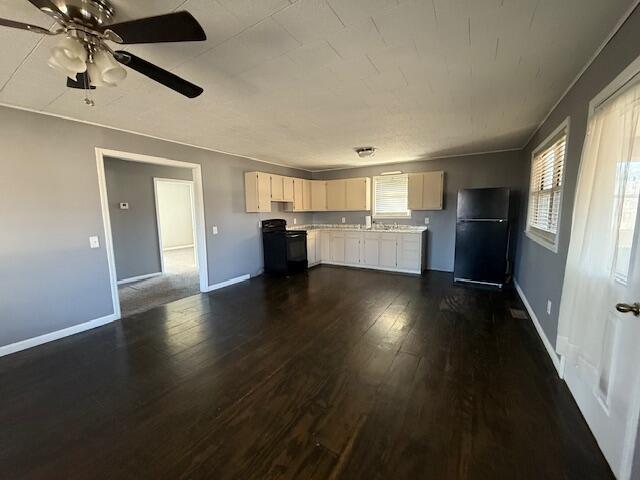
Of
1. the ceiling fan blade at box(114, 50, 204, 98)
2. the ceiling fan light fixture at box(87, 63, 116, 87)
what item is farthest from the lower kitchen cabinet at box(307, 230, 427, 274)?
the ceiling fan light fixture at box(87, 63, 116, 87)

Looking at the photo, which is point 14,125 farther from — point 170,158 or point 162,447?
point 162,447

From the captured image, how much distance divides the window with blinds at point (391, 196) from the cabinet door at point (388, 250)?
72cm

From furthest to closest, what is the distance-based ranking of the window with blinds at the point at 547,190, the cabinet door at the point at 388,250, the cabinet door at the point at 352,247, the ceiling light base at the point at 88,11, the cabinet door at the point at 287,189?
the cabinet door at the point at 352,247, the cabinet door at the point at 287,189, the cabinet door at the point at 388,250, the window with blinds at the point at 547,190, the ceiling light base at the point at 88,11

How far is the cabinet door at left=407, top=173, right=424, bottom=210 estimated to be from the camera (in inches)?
211

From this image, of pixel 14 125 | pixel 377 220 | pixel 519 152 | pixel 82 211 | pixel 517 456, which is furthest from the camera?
pixel 377 220

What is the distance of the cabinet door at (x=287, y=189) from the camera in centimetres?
567

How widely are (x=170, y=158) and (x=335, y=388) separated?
382cm

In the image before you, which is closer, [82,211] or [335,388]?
[335,388]

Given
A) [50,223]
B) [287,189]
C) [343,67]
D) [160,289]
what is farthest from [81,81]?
[287,189]

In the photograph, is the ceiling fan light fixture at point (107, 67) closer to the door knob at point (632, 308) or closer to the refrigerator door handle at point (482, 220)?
the door knob at point (632, 308)

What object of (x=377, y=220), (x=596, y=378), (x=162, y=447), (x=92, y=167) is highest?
(x=92, y=167)

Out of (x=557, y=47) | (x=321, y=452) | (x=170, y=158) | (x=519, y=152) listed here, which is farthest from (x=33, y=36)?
(x=519, y=152)

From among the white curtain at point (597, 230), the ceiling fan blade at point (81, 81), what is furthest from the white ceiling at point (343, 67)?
the white curtain at point (597, 230)

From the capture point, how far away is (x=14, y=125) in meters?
2.56
